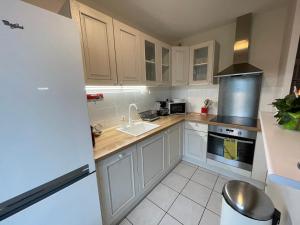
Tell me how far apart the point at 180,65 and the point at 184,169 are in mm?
1886

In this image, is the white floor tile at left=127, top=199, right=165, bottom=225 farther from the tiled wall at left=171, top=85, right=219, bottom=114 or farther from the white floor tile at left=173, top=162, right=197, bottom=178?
the tiled wall at left=171, top=85, right=219, bottom=114

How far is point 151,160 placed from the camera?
5.55 feet

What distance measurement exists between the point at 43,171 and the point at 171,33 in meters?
2.65

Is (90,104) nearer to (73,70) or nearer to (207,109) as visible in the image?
(73,70)

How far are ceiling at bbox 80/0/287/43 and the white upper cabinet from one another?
13.5 inches

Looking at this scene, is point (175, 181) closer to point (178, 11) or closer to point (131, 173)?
point (131, 173)

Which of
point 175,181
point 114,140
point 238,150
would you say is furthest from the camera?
point 175,181

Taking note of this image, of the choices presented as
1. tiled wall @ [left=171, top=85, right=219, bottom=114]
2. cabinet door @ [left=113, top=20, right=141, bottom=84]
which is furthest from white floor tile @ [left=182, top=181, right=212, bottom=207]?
cabinet door @ [left=113, top=20, right=141, bottom=84]

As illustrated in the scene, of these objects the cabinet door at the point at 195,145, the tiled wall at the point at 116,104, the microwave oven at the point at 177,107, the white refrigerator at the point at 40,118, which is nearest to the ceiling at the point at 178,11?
the tiled wall at the point at 116,104

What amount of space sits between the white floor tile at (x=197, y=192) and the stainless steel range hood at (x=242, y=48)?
5.49ft

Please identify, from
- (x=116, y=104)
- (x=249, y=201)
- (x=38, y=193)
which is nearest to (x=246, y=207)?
(x=249, y=201)

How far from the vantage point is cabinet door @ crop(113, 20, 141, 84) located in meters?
1.50

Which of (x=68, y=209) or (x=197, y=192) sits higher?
(x=68, y=209)

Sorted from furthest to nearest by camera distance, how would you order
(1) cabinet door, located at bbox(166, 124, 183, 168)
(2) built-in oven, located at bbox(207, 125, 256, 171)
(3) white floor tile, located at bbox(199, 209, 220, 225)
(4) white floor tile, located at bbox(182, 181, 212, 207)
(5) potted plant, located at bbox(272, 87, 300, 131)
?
(1) cabinet door, located at bbox(166, 124, 183, 168), (2) built-in oven, located at bbox(207, 125, 256, 171), (4) white floor tile, located at bbox(182, 181, 212, 207), (3) white floor tile, located at bbox(199, 209, 220, 225), (5) potted plant, located at bbox(272, 87, 300, 131)
